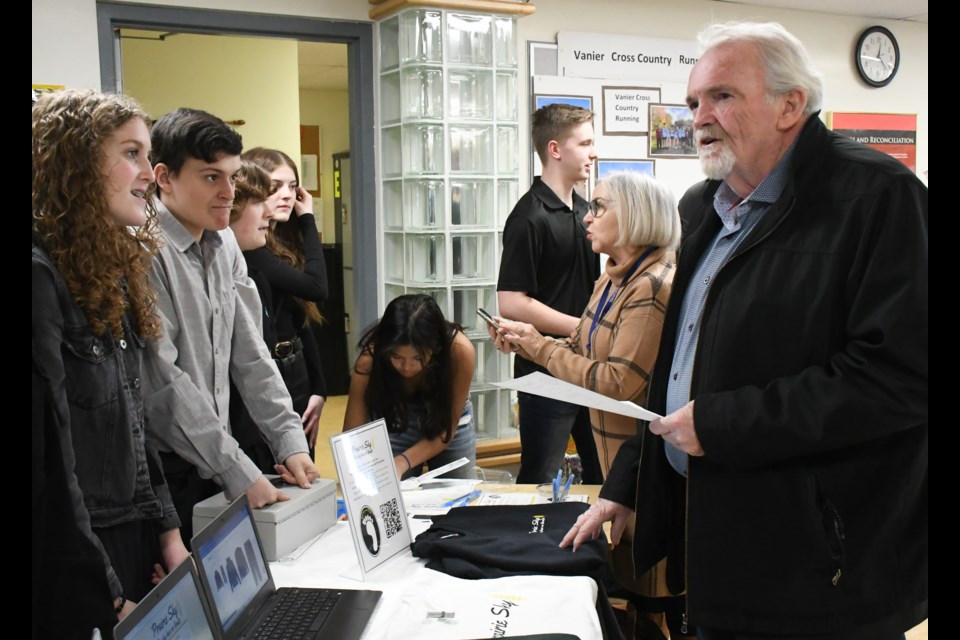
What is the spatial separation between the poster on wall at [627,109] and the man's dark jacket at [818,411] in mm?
3707

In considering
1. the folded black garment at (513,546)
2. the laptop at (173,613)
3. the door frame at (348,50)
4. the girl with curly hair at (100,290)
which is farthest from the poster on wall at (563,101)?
the laptop at (173,613)

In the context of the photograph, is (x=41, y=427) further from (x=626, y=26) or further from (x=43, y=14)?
(x=626, y=26)

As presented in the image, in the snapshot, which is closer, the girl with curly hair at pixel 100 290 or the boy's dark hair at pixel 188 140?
the girl with curly hair at pixel 100 290

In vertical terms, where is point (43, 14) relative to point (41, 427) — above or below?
above

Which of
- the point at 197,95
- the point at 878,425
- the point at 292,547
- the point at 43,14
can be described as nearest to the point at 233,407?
the point at 292,547

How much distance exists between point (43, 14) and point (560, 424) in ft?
9.17

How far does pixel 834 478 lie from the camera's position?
4.84ft

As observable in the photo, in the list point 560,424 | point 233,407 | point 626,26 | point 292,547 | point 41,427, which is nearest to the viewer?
point 41,427

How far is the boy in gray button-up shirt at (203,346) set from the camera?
6.43ft

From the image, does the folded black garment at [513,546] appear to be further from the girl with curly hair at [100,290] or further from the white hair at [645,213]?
the white hair at [645,213]

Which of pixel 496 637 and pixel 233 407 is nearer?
pixel 496 637

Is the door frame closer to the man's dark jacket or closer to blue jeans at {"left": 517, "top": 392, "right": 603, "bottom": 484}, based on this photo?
blue jeans at {"left": 517, "top": 392, "right": 603, "bottom": 484}

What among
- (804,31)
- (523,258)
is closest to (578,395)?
(523,258)

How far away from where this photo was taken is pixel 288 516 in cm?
196
